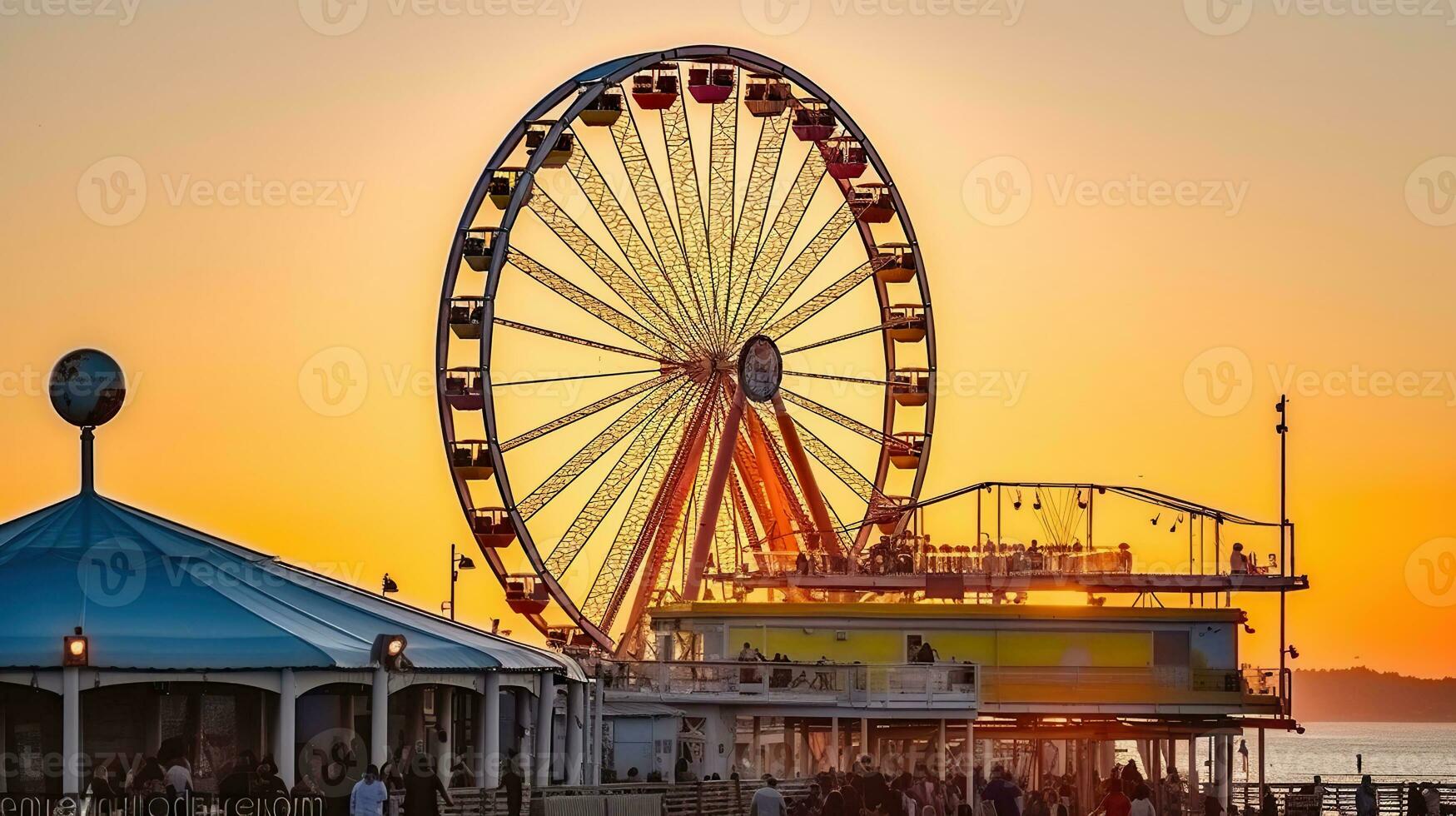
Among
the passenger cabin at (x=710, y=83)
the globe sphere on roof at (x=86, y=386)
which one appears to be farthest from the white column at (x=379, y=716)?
the passenger cabin at (x=710, y=83)

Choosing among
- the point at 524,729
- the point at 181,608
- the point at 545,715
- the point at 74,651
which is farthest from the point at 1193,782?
the point at 74,651

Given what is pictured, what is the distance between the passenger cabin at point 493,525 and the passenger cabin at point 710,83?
11.5 meters

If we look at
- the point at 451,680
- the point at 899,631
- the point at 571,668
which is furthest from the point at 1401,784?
the point at 451,680

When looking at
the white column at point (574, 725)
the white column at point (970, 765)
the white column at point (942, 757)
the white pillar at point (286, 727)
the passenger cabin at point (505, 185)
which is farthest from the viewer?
the passenger cabin at point (505, 185)

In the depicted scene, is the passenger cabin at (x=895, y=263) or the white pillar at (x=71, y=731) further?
the passenger cabin at (x=895, y=263)

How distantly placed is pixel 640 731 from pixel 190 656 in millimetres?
14711

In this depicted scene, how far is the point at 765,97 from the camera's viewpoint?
6581 cm

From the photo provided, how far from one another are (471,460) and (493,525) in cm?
157

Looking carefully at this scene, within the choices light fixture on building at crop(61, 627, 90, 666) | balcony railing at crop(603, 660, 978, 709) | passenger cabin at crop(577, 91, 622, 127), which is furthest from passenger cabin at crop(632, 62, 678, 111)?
light fixture on building at crop(61, 627, 90, 666)

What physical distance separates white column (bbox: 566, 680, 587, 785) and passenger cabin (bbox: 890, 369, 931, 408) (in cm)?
2429

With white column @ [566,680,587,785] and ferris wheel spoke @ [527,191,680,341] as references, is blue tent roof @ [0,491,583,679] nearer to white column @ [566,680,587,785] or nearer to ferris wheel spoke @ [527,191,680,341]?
white column @ [566,680,587,785]

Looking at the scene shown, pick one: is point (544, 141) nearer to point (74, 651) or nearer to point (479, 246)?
point (479, 246)

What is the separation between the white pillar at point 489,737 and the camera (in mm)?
42594

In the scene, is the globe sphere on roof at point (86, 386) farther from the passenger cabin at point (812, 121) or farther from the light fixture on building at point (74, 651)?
the passenger cabin at point (812, 121)
